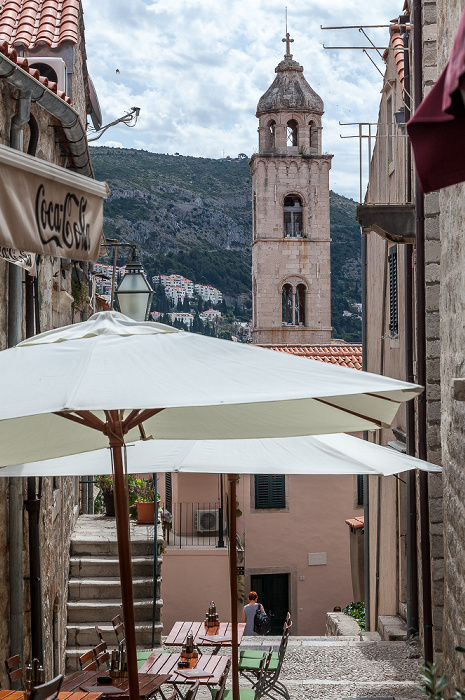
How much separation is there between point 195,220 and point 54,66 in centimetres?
7637

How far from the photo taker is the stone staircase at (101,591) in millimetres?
10969

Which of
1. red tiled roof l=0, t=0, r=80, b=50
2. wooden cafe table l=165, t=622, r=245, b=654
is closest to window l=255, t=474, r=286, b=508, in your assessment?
wooden cafe table l=165, t=622, r=245, b=654

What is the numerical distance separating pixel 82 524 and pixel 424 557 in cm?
633

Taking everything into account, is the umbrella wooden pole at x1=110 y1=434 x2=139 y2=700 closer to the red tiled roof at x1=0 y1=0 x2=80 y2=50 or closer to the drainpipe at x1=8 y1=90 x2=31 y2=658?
the drainpipe at x1=8 y1=90 x2=31 y2=658

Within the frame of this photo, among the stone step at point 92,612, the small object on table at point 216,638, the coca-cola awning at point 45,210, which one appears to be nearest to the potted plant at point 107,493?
the stone step at point 92,612

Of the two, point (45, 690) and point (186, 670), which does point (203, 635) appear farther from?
point (45, 690)

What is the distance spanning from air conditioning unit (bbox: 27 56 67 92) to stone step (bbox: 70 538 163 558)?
6.06 meters

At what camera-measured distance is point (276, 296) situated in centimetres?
3825

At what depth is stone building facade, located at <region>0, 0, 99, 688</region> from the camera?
19.5 feet

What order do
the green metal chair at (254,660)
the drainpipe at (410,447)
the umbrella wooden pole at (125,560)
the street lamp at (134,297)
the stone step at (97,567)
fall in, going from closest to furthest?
the umbrella wooden pole at (125,560)
the green metal chair at (254,660)
the street lamp at (134,297)
the drainpipe at (410,447)
the stone step at (97,567)

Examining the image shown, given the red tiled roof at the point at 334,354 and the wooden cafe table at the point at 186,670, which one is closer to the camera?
the wooden cafe table at the point at 186,670

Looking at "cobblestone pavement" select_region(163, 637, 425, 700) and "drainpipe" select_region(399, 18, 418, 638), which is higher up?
"drainpipe" select_region(399, 18, 418, 638)

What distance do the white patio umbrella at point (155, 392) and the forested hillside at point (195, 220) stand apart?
61186 mm

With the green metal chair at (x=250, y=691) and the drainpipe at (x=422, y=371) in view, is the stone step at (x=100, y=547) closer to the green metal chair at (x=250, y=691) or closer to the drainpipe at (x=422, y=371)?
the drainpipe at (x=422, y=371)
